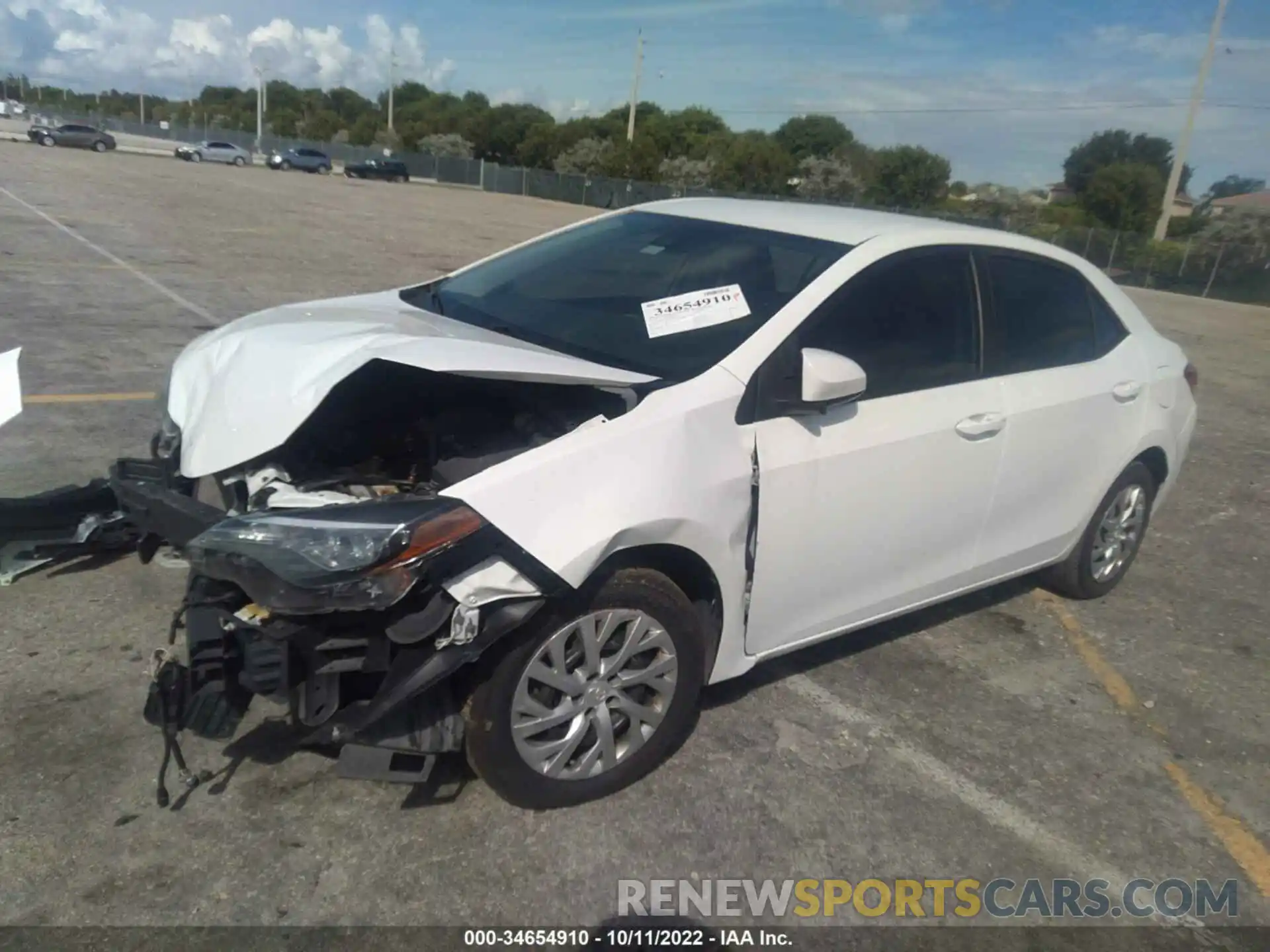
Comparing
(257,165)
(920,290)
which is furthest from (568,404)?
(257,165)

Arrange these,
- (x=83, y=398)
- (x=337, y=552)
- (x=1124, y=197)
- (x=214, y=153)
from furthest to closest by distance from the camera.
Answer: (x=1124, y=197)
(x=214, y=153)
(x=83, y=398)
(x=337, y=552)

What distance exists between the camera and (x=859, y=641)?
4398 millimetres

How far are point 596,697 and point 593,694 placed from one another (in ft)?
0.05

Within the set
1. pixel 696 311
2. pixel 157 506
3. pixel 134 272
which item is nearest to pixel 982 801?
pixel 696 311

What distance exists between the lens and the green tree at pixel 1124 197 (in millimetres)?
59594

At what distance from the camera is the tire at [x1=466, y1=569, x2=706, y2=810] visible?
282 cm

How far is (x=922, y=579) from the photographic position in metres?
3.94

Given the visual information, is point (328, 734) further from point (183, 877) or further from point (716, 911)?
point (716, 911)

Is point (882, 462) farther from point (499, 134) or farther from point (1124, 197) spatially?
point (499, 134)

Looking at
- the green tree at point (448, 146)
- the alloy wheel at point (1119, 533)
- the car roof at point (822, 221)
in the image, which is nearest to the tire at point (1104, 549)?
the alloy wheel at point (1119, 533)

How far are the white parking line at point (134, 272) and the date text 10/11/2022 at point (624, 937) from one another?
8363 mm

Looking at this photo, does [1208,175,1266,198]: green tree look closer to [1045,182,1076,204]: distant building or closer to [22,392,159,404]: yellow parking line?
[1045,182,1076,204]: distant building

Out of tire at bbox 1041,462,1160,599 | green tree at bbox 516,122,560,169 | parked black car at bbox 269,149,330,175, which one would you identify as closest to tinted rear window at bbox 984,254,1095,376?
tire at bbox 1041,462,1160,599

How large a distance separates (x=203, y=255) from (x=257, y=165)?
164ft
